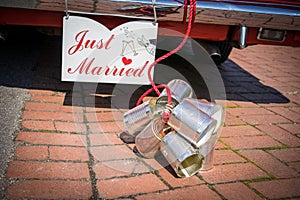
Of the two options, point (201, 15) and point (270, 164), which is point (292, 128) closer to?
point (270, 164)

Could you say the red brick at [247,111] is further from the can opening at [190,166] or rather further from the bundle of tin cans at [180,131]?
the can opening at [190,166]

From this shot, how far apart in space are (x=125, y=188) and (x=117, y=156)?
275 millimetres

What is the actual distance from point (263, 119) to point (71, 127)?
132 centimetres

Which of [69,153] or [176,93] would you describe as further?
[176,93]

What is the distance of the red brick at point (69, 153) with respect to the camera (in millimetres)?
1867

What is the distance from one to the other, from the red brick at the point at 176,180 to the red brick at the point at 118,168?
3.5 inches

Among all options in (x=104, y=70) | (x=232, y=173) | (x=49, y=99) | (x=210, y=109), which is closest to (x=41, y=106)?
(x=49, y=99)

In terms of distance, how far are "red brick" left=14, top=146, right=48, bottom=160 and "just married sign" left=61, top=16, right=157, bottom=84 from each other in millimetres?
424

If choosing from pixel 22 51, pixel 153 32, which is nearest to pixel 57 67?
pixel 22 51

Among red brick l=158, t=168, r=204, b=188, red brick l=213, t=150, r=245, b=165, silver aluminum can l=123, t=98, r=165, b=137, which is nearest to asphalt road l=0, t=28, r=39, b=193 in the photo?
silver aluminum can l=123, t=98, r=165, b=137

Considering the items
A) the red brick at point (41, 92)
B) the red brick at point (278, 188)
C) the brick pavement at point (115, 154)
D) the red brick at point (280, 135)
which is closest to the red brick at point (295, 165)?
the brick pavement at point (115, 154)

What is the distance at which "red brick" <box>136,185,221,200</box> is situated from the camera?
5.49 feet

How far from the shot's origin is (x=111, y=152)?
198cm

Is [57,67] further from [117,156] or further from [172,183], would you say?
[172,183]
